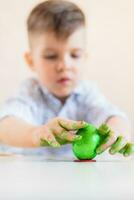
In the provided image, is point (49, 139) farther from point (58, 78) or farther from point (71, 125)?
point (58, 78)

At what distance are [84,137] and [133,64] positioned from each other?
786 mm

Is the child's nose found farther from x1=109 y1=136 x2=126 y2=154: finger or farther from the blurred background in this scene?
x1=109 y1=136 x2=126 y2=154: finger

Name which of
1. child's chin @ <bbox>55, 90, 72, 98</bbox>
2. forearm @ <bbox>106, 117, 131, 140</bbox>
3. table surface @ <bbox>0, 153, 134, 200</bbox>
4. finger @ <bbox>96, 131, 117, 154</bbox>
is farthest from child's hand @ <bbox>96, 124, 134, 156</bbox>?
child's chin @ <bbox>55, 90, 72, 98</bbox>

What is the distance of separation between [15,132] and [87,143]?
0.43 meters

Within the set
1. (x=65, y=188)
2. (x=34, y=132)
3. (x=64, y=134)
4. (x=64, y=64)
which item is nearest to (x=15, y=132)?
(x=34, y=132)

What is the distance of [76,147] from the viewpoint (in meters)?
0.67

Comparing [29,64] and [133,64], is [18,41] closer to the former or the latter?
[29,64]

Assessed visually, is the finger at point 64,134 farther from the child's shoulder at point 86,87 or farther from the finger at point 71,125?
the child's shoulder at point 86,87

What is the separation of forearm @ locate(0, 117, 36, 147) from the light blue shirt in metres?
0.09

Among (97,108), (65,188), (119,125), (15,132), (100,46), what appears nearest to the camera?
(65,188)

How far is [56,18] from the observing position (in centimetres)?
130

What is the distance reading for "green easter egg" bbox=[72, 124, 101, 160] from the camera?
0.64m

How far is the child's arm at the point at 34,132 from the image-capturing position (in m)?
0.63

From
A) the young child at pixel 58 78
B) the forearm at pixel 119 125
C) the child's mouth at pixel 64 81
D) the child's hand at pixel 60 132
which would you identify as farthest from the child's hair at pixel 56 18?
the child's hand at pixel 60 132
